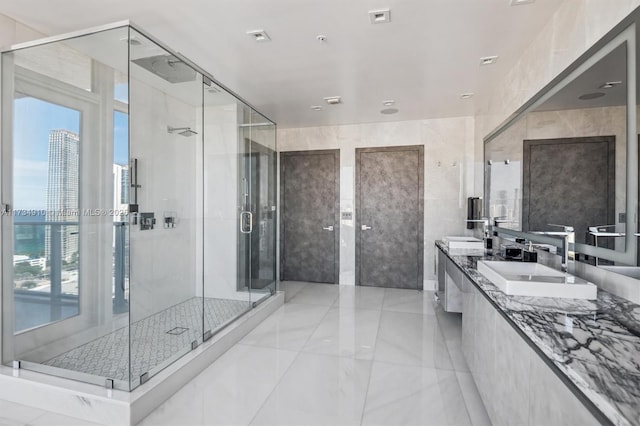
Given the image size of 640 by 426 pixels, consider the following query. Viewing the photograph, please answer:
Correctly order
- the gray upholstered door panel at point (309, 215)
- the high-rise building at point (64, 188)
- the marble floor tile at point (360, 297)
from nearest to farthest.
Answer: the high-rise building at point (64, 188) → the marble floor tile at point (360, 297) → the gray upholstered door panel at point (309, 215)

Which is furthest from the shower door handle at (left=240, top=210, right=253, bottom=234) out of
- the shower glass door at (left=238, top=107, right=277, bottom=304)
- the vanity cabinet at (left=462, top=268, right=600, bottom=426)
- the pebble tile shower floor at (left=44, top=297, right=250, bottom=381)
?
the vanity cabinet at (left=462, top=268, right=600, bottom=426)

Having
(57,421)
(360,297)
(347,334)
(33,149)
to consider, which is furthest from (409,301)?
(33,149)

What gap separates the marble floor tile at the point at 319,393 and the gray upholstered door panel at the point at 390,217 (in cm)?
268

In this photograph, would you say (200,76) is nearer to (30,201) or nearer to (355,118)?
(30,201)

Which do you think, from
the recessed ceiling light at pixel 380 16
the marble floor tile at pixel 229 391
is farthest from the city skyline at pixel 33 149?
the recessed ceiling light at pixel 380 16

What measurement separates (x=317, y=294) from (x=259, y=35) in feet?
11.7

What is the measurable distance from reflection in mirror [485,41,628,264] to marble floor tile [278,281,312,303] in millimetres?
3179

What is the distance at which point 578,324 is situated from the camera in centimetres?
138

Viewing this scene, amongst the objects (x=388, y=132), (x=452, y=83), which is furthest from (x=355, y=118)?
(x=452, y=83)

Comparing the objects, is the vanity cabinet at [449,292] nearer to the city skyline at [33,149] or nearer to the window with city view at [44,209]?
the city skyline at [33,149]

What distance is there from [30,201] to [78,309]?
100 cm

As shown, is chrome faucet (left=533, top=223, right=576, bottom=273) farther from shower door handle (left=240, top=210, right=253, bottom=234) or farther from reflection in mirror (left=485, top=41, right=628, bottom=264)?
shower door handle (left=240, top=210, right=253, bottom=234)

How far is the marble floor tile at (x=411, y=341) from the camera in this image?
2.84 metres

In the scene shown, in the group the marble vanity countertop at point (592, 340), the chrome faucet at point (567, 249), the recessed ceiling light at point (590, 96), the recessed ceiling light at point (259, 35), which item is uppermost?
the recessed ceiling light at point (259, 35)
